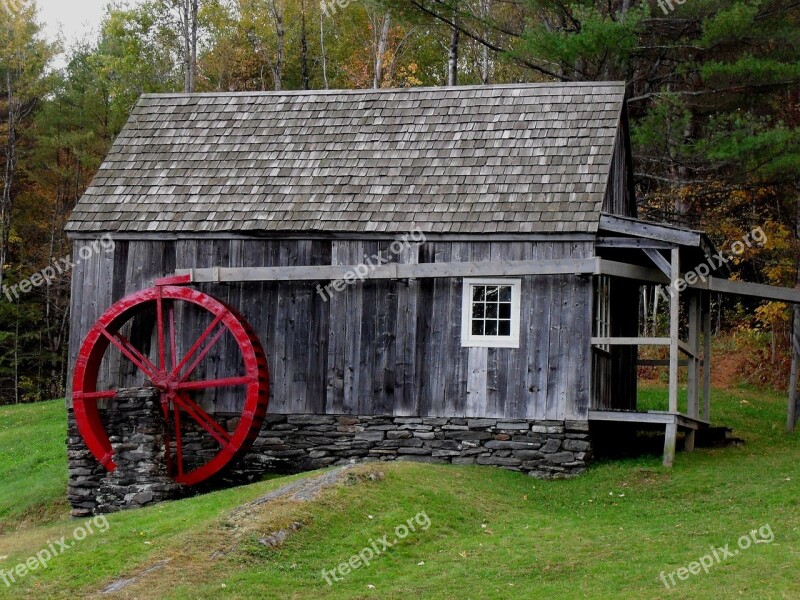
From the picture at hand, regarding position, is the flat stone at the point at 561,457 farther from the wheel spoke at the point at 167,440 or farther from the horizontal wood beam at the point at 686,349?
the wheel spoke at the point at 167,440

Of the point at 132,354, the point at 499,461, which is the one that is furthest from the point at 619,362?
the point at 132,354

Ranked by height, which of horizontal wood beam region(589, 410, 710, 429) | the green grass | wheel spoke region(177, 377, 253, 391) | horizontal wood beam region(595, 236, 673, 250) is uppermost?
horizontal wood beam region(595, 236, 673, 250)

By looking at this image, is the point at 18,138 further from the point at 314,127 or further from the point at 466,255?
the point at 466,255

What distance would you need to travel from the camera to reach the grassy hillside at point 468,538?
422 inches

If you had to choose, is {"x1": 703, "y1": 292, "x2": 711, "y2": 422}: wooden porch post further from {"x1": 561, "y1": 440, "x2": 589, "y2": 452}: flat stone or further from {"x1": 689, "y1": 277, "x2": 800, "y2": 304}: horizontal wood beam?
{"x1": 561, "y1": 440, "x2": 589, "y2": 452}: flat stone

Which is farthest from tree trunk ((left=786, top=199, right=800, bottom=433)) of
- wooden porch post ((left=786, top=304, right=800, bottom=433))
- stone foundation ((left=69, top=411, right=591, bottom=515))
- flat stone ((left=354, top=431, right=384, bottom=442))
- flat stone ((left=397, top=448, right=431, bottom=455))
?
flat stone ((left=354, top=431, right=384, bottom=442))

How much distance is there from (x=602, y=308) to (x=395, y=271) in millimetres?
3326

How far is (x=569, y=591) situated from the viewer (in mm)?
10359

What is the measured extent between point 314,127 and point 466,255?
389cm

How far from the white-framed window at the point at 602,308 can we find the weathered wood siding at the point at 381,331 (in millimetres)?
777

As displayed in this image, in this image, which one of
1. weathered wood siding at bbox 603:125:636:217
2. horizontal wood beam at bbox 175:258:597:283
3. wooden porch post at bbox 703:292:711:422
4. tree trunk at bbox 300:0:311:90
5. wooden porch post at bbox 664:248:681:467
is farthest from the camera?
tree trunk at bbox 300:0:311:90

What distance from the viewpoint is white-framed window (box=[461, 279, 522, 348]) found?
645 inches

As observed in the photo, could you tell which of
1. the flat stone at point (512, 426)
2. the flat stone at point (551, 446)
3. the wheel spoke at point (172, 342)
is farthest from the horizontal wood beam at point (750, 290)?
the wheel spoke at point (172, 342)

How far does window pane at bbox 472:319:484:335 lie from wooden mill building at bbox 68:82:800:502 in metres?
0.03
